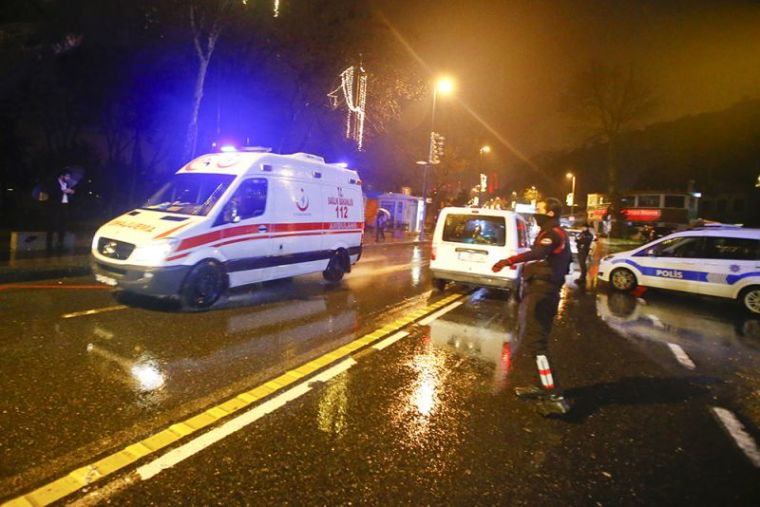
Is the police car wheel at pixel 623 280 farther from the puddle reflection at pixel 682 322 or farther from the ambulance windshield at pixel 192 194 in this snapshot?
the ambulance windshield at pixel 192 194

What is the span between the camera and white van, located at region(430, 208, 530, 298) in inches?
364

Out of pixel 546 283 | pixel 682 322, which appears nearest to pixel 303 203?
pixel 546 283

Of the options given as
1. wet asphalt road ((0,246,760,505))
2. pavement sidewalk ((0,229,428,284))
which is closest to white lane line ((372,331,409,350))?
wet asphalt road ((0,246,760,505))

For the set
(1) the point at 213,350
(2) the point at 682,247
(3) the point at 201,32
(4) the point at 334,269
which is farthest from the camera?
(3) the point at 201,32

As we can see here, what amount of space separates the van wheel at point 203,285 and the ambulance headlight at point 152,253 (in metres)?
0.52

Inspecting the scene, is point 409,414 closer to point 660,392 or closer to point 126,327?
point 660,392

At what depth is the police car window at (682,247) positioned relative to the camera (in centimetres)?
1073

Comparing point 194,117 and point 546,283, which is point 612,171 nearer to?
point 194,117

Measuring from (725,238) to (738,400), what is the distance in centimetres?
698

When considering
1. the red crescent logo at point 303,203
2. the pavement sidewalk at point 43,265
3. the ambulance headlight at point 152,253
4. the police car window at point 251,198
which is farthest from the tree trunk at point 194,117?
the ambulance headlight at point 152,253

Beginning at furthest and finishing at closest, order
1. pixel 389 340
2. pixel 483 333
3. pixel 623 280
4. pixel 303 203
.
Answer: pixel 623 280, pixel 303 203, pixel 483 333, pixel 389 340

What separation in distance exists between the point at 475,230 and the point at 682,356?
14.4 feet

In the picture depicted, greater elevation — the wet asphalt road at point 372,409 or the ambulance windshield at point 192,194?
the ambulance windshield at point 192,194

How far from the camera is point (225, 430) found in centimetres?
356
